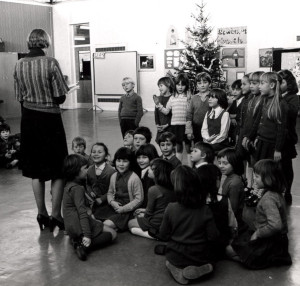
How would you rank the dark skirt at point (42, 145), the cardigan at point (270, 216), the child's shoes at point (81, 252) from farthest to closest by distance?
the dark skirt at point (42, 145) < the child's shoes at point (81, 252) < the cardigan at point (270, 216)

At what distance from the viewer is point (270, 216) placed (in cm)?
279

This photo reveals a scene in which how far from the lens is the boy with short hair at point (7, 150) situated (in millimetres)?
6219

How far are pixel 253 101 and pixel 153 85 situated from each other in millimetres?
9580

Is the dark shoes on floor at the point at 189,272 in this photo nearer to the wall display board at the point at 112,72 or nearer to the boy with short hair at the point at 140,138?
the boy with short hair at the point at 140,138

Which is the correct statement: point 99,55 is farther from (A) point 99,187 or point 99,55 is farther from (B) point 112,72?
(A) point 99,187

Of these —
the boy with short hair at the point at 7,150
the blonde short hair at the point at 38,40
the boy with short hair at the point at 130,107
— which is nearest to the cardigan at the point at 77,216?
the blonde short hair at the point at 38,40

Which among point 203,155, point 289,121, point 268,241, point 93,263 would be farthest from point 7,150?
point 268,241

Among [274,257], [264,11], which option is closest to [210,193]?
[274,257]

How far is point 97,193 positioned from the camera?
4.00 metres

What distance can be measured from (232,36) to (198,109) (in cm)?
771

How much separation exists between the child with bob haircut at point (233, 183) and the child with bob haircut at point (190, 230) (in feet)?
2.18

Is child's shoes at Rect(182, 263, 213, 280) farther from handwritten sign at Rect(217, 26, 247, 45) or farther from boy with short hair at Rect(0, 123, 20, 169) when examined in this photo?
handwritten sign at Rect(217, 26, 247, 45)

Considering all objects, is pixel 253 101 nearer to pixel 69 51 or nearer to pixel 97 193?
pixel 97 193

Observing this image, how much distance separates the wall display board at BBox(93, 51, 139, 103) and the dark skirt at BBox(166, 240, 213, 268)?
11409 mm
